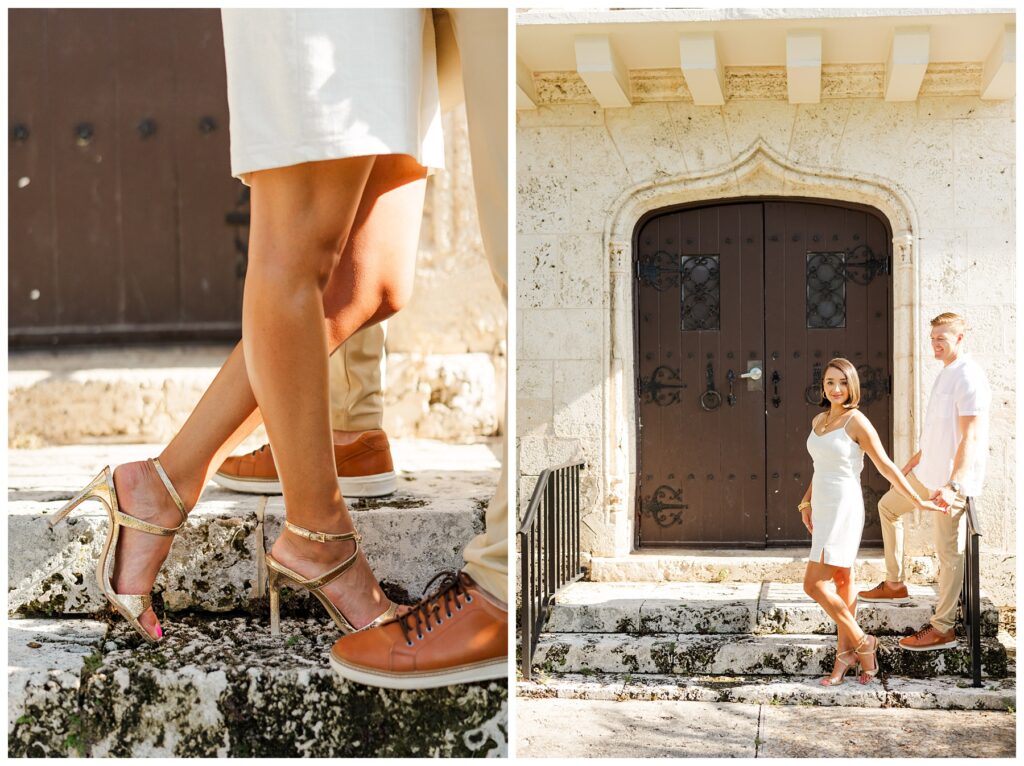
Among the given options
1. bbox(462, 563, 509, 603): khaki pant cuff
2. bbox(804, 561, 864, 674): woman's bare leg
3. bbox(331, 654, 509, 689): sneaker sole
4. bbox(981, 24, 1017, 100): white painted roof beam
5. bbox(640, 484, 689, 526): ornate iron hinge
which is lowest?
bbox(804, 561, 864, 674): woman's bare leg

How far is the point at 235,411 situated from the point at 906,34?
4.25 metres

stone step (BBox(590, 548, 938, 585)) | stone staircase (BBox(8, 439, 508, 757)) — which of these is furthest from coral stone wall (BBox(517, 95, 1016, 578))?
stone staircase (BBox(8, 439, 508, 757))

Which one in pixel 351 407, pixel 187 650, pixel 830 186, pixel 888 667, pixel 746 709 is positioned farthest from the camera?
pixel 830 186

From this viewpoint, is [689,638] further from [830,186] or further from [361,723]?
[361,723]

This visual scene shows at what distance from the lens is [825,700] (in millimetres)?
4680

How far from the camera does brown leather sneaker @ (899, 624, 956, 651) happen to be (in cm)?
484

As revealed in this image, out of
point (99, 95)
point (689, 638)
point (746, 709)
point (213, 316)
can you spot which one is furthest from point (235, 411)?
point (689, 638)

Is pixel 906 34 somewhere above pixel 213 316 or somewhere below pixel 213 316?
above

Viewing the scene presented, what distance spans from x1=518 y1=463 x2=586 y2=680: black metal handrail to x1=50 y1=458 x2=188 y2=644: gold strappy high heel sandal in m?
2.22

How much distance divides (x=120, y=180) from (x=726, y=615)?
3473 mm

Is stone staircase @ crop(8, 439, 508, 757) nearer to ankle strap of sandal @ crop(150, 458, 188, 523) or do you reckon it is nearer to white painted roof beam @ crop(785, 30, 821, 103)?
ankle strap of sandal @ crop(150, 458, 188, 523)

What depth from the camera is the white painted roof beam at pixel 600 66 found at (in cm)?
534

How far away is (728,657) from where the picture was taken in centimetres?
508

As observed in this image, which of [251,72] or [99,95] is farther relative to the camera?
[99,95]
